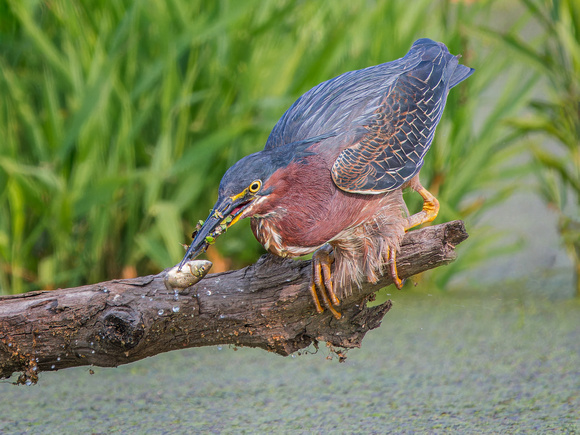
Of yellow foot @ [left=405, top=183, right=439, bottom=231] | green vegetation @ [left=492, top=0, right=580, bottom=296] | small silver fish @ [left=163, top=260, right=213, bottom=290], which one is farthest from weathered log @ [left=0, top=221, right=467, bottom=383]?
green vegetation @ [left=492, top=0, right=580, bottom=296]

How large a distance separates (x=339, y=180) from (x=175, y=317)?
41 cm

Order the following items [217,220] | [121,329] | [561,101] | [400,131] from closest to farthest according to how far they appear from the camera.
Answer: [217,220]
[121,329]
[400,131]
[561,101]

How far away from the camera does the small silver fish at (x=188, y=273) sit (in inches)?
49.0

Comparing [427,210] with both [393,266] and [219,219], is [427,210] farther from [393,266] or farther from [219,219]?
[219,219]

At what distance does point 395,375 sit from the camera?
196 cm

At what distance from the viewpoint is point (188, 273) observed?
4.12 ft

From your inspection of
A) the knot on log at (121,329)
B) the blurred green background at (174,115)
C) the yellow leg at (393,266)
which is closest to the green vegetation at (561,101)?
the blurred green background at (174,115)

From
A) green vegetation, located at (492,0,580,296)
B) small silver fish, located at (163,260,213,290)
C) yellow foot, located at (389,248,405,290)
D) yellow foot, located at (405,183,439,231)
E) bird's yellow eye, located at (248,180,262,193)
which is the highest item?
green vegetation, located at (492,0,580,296)

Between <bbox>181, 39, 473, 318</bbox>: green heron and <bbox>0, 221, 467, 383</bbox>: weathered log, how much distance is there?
0.05 meters

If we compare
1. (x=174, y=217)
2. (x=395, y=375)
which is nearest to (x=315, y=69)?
(x=174, y=217)

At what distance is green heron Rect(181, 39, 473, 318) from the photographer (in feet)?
4.16

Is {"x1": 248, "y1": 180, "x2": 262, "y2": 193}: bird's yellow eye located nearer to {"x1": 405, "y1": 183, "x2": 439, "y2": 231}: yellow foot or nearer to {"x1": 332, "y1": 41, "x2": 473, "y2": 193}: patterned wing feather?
{"x1": 332, "y1": 41, "x2": 473, "y2": 193}: patterned wing feather

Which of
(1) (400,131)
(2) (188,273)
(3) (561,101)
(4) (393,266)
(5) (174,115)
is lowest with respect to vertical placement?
(4) (393,266)

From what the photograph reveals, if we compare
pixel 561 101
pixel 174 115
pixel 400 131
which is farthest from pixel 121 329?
pixel 561 101
